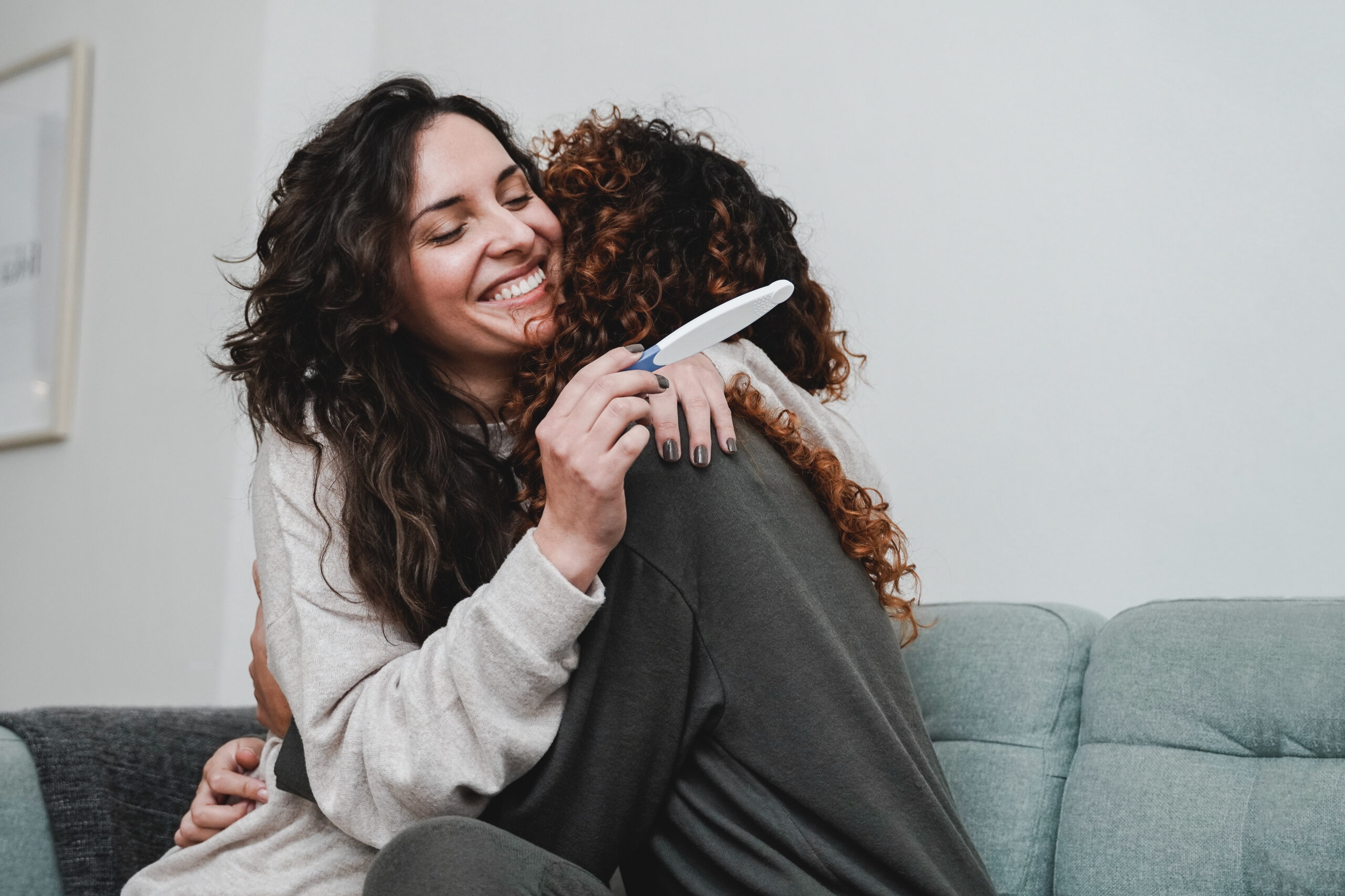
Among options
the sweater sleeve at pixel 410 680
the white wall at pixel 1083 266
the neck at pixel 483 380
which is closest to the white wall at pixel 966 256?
the white wall at pixel 1083 266

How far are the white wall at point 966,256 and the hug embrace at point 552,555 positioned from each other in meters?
0.54

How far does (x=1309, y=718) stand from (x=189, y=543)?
6.81 feet

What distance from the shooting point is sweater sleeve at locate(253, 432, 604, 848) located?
2.84ft

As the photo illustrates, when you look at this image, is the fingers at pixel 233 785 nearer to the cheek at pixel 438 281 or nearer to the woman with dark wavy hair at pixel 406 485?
the woman with dark wavy hair at pixel 406 485

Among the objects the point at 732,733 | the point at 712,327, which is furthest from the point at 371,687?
the point at 712,327

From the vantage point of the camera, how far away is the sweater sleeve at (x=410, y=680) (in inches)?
34.1

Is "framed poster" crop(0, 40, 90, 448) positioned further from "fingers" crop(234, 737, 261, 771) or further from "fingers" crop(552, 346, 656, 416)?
"fingers" crop(552, 346, 656, 416)

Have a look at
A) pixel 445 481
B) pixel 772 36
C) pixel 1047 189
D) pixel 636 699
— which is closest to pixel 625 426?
pixel 636 699

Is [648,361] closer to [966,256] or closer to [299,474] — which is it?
[299,474]

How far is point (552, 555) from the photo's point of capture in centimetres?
87

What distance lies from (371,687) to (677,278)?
1.49ft

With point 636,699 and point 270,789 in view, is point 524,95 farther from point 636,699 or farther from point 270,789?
→ point 636,699

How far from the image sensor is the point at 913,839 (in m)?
0.86

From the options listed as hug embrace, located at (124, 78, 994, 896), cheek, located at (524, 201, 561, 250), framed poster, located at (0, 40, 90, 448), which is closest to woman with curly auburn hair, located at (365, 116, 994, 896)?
hug embrace, located at (124, 78, 994, 896)
